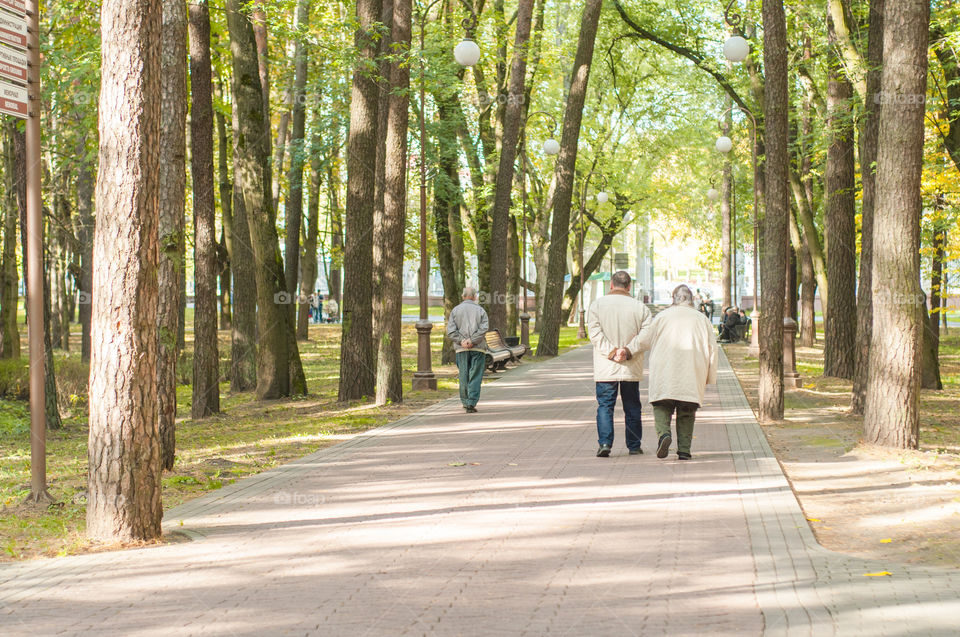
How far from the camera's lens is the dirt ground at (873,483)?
6977 mm

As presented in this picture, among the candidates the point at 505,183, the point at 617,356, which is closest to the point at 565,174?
the point at 505,183

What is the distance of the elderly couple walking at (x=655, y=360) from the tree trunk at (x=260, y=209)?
289 inches

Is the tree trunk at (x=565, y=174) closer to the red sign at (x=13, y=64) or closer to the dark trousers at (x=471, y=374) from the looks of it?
the dark trousers at (x=471, y=374)

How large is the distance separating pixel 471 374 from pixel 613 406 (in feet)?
15.5

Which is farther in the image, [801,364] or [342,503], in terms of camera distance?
[801,364]

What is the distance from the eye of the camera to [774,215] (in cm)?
1420

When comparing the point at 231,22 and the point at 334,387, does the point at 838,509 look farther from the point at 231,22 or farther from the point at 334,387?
the point at 334,387

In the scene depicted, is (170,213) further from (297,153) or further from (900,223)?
(297,153)

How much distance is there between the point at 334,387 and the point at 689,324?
1073 cm

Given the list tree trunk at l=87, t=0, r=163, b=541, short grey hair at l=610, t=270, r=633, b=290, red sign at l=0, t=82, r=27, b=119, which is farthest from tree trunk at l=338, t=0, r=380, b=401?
tree trunk at l=87, t=0, r=163, b=541

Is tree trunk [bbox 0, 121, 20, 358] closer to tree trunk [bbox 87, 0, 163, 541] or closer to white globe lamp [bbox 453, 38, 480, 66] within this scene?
white globe lamp [bbox 453, 38, 480, 66]

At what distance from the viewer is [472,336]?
14.5 m

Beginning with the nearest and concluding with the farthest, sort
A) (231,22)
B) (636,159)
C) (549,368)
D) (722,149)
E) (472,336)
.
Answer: (472,336) → (231,22) → (549,368) → (722,149) → (636,159)

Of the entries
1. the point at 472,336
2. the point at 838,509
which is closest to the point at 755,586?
the point at 838,509
